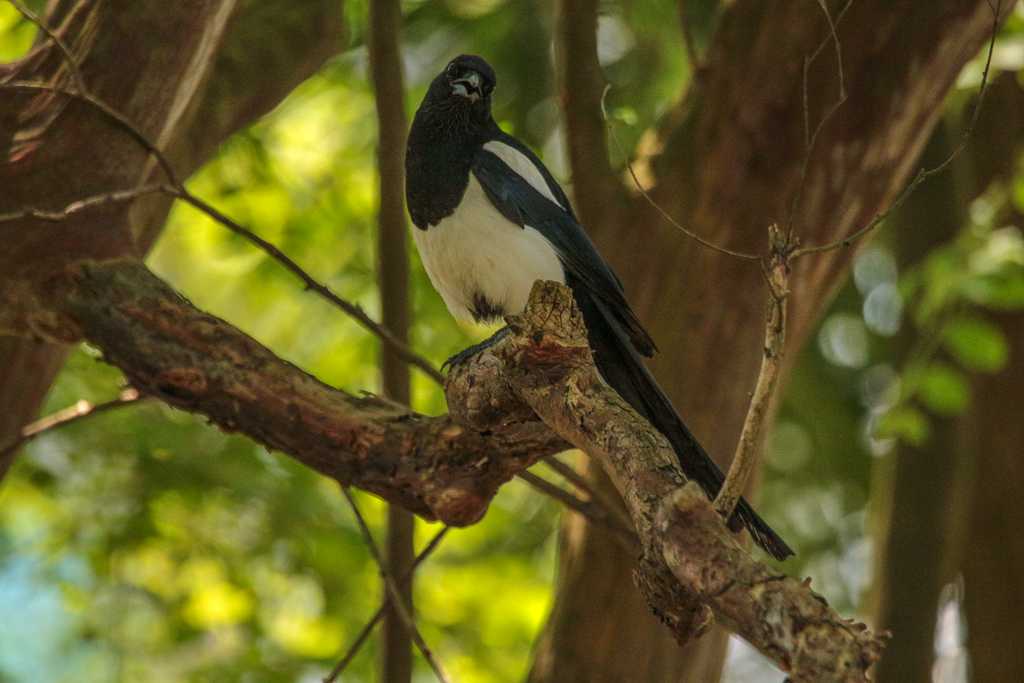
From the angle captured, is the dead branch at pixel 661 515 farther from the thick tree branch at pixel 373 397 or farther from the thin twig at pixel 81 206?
the thin twig at pixel 81 206

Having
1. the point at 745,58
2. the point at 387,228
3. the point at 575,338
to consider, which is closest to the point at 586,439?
the point at 575,338

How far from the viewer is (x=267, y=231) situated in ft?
18.2

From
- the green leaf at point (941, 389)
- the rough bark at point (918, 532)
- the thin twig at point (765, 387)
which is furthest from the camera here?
the rough bark at point (918, 532)

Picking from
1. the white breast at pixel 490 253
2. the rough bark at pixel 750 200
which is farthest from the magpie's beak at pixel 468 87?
the rough bark at pixel 750 200

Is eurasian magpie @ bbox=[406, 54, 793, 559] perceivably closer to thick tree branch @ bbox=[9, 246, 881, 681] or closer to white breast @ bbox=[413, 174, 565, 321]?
white breast @ bbox=[413, 174, 565, 321]

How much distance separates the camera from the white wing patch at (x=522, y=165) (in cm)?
372

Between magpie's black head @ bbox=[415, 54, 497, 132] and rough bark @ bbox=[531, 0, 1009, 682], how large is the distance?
0.62 metres

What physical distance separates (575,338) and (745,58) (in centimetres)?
186

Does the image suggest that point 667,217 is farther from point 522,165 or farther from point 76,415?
point 76,415

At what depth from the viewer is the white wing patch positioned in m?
3.72

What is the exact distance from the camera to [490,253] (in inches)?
141

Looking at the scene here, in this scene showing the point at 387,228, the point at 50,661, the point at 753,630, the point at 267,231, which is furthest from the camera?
the point at 50,661

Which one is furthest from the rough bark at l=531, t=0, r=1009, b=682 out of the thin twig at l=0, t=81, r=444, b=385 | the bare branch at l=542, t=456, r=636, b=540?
the thin twig at l=0, t=81, r=444, b=385

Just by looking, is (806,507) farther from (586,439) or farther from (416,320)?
(586,439)
